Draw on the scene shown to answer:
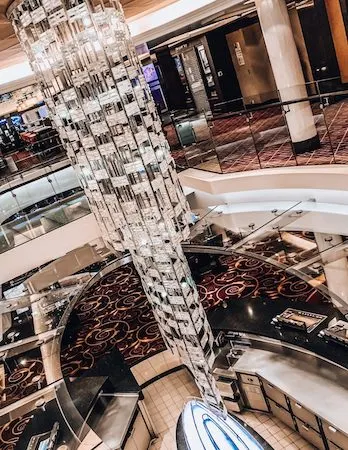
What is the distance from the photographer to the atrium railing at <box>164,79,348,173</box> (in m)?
7.32

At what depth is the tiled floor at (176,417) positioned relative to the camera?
662cm

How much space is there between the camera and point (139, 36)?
666 cm

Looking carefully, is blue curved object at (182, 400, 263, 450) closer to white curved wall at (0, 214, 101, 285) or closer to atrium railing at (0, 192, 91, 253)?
white curved wall at (0, 214, 101, 285)

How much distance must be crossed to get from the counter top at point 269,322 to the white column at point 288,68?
2.66m

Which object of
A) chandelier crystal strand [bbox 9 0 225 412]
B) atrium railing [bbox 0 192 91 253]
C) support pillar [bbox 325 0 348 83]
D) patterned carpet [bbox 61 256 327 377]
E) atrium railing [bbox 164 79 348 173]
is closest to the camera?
chandelier crystal strand [bbox 9 0 225 412]

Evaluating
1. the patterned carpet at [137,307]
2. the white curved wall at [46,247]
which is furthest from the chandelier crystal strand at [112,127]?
the white curved wall at [46,247]

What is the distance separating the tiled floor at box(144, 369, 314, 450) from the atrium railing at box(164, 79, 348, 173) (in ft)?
13.1

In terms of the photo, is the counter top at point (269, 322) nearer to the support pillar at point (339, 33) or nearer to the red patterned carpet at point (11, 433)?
the red patterned carpet at point (11, 433)

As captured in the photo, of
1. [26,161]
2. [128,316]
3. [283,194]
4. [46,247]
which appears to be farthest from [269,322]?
[26,161]

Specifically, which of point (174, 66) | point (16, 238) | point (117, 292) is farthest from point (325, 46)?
point (16, 238)

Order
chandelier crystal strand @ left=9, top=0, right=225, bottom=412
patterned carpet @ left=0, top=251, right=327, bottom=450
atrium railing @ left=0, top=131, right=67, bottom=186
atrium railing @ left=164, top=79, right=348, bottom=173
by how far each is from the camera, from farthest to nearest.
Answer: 1. atrium railing @ left=0, top=131, right=67, bottom=186
2. patterned carpet @ left=0, top=251, right=327, bottom=450
3. atrium railing @ left=164, top=79, right=348, bottom=173
4. chandelier crystal strand @ left=9, top=0, right=225, bottom=412

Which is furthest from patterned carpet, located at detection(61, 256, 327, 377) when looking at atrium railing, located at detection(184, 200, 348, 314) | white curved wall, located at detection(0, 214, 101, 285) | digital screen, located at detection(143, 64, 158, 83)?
digital screen, located at detection(143, 64, 158, 83)

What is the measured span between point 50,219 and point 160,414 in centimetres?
430

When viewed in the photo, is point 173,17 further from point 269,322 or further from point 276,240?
point 269,322
